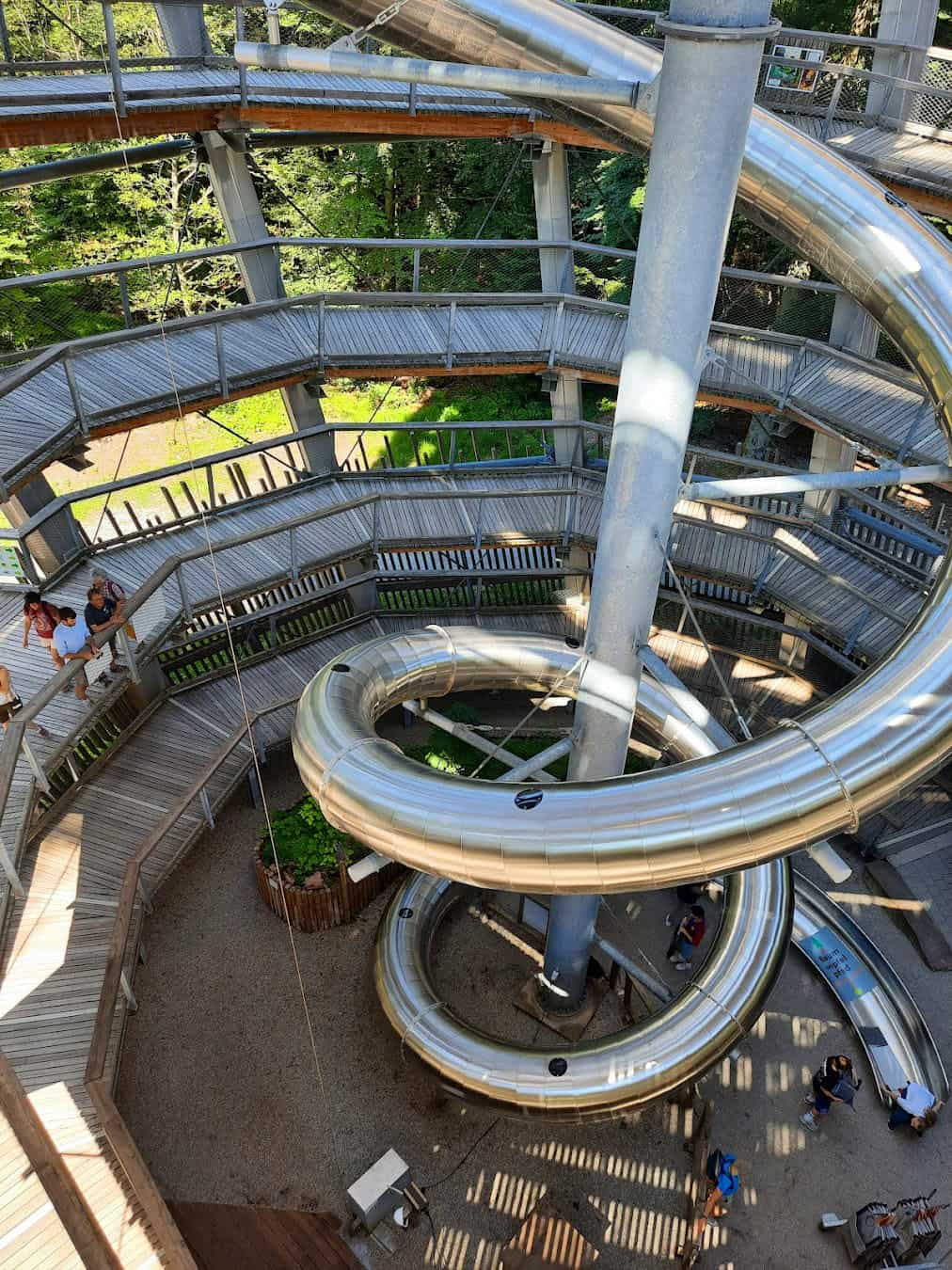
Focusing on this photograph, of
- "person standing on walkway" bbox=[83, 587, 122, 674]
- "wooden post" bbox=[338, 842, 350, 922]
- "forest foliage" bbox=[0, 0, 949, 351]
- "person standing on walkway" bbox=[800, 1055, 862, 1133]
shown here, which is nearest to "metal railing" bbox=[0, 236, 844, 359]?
"forest foliage" bbox=[0, 0, 949, 351]

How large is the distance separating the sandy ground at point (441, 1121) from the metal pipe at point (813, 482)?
716 centimetres

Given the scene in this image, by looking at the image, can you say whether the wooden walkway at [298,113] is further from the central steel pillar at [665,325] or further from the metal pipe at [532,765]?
the metal pipe at [532,765]

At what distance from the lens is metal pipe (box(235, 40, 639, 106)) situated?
620 centimetres

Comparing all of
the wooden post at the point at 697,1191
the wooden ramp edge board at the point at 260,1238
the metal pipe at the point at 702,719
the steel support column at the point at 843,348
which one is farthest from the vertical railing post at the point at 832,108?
the wooden ramp edge board at the point at 260,1238

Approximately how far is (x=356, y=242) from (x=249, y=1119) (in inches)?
450

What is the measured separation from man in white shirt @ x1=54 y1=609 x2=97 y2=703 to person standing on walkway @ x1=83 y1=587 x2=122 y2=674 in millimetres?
188

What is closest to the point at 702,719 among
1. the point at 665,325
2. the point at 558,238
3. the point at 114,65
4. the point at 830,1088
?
the point at 665,325

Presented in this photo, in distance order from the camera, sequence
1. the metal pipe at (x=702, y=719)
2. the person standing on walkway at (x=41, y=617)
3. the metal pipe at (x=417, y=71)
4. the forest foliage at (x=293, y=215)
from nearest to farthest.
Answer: the metal pipe at (x=417, y=71) → the metal pipe at (x=702, y=719) → the person standing on walkway at (x=41, y=617) → the forest foliage at (x=293, y=215)

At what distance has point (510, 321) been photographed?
1514 cm

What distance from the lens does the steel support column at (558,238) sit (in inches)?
616

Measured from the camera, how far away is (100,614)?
450 inches

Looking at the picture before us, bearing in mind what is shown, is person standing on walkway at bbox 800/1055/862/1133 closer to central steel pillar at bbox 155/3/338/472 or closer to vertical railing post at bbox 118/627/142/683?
vertical railing post at bbox 118/627/142/683

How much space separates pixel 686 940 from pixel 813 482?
296 inches

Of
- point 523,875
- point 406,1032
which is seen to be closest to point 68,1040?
point 406,1032
